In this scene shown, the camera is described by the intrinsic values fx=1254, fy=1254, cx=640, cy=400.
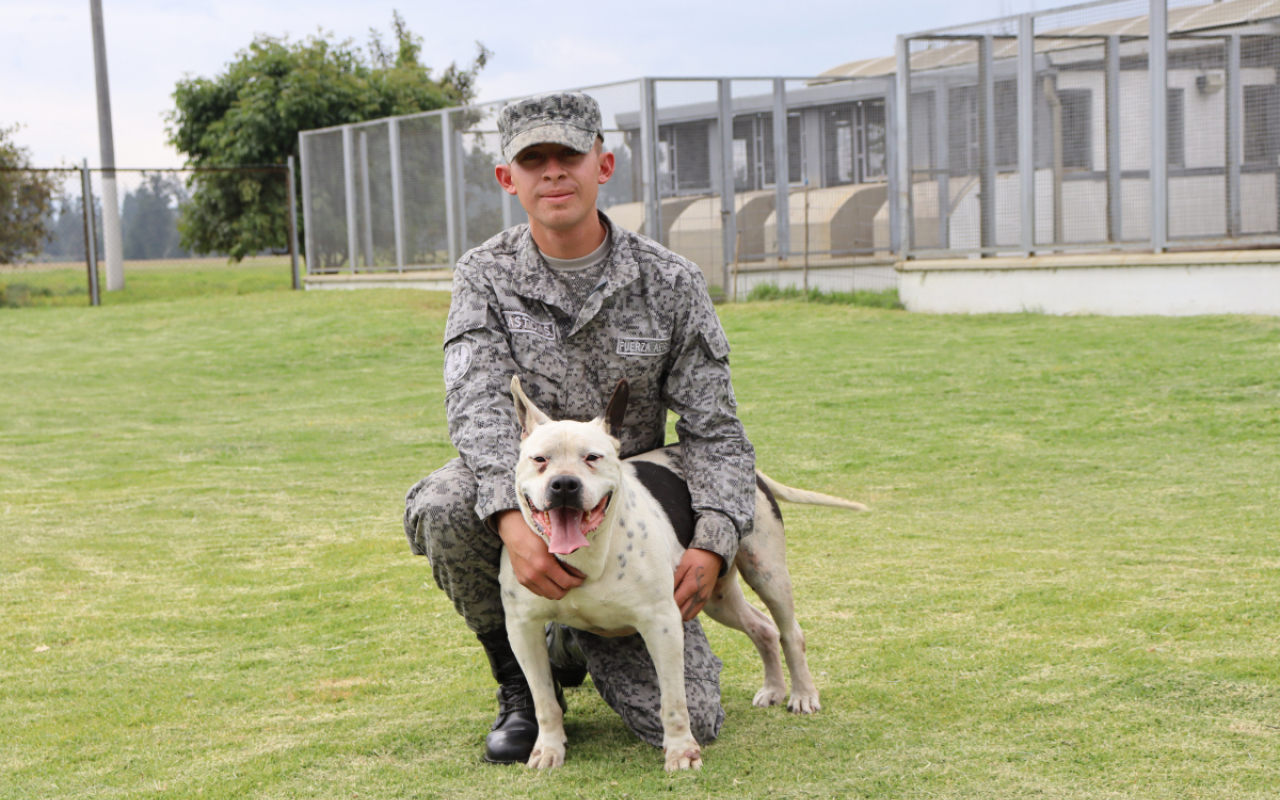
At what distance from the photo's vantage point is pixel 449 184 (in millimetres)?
19438

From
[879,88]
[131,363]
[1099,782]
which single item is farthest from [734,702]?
[879,88]

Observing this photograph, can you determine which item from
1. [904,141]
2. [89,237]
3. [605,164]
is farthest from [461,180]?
[605,164]

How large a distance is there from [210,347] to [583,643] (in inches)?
476

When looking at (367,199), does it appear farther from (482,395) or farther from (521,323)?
(482,395)

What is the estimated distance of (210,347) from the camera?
14.6m

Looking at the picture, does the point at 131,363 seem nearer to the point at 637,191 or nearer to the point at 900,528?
the point at 637,191

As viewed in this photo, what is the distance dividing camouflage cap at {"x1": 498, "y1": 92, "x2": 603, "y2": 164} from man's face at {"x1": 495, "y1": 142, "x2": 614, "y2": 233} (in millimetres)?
29

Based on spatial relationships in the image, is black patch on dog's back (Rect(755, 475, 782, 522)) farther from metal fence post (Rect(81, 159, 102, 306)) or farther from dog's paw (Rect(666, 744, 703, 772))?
metal fence post (Rect(81, 159, 102, 306))

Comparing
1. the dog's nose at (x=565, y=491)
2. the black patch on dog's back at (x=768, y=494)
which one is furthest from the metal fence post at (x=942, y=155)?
the dog's nose at (x=565, y=491)

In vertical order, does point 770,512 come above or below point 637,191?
below

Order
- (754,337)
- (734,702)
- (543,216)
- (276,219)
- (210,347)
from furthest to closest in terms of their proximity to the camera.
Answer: (276,219)
(210,347)
(754,337)
(734,702)
(543,216)

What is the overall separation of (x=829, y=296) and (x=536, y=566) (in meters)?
14.0

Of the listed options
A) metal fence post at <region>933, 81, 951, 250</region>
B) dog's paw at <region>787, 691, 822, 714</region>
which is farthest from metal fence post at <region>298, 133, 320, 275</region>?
dog's paw at <region>787, 691, 822, 714</region>

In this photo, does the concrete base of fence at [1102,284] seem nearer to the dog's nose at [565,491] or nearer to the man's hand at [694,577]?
the man's hand at [694,577]
